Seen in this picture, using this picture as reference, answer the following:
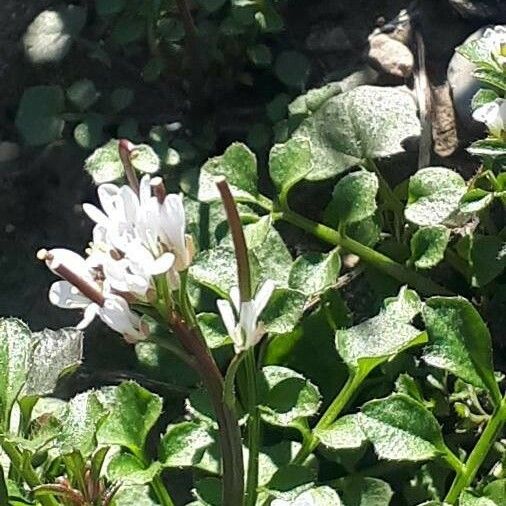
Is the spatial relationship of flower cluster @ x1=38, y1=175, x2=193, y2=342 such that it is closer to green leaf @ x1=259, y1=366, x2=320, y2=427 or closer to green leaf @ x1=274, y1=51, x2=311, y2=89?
green leaf @ x1=259, y1=366, x2=320, y2=427

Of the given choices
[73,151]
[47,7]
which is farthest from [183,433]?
[47,7]

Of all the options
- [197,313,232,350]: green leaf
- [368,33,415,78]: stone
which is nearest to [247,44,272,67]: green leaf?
[368,33,415,78]: stone

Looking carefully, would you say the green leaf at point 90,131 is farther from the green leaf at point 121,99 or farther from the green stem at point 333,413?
the green stem at point 333,413

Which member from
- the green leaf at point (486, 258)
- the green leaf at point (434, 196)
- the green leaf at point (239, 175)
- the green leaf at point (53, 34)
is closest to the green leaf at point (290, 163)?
the green leaf at point (239, 175)

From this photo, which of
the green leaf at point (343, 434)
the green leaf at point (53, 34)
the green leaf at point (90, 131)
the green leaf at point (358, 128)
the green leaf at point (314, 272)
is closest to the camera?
the green leaf at point (343, 434)

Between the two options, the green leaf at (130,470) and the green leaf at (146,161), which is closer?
the green leaf at (130,470)
